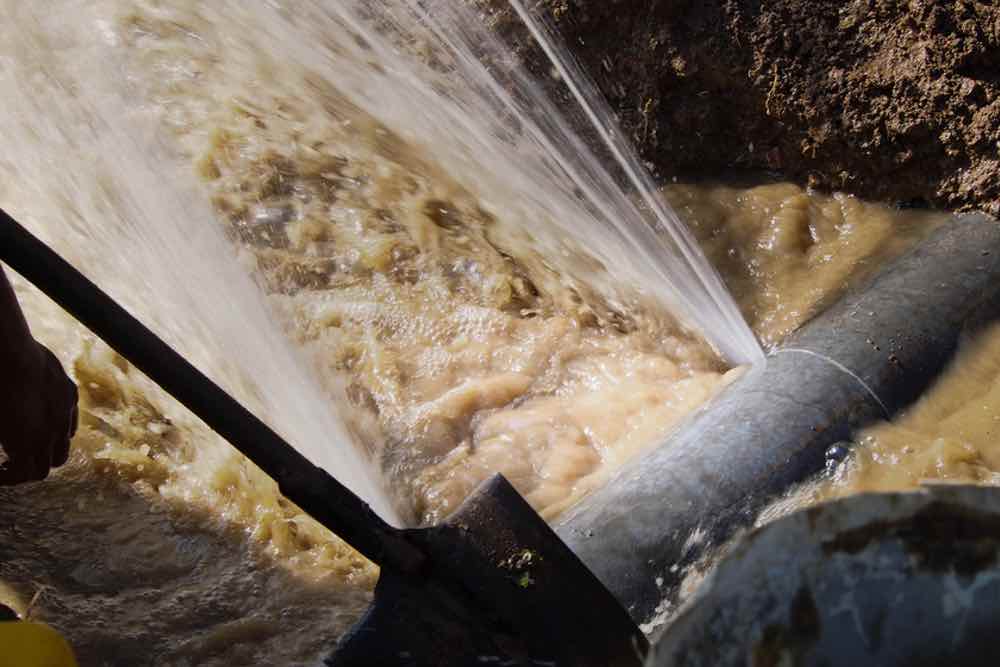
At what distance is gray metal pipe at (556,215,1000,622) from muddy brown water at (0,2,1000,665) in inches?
4.5

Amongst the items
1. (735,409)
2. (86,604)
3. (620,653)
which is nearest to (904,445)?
(735,409)

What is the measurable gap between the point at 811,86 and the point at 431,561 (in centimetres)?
263

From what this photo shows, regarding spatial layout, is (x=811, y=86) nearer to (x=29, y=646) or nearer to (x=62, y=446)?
(x=62, y=446)

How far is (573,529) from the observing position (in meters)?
2.70

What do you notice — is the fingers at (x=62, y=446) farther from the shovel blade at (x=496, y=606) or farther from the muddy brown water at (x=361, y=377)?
the shovel blade at (x=496, y=606)

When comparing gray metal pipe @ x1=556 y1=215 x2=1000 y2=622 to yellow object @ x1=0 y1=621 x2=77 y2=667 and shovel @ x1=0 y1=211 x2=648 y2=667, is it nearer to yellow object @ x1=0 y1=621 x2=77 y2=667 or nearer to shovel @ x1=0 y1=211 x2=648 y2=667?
shovel @ x1=0 y1=211 x2=648 y2=667

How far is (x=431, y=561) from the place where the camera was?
87.3 inches

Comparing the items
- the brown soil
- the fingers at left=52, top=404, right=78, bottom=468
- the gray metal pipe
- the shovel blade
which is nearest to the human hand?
the fingers at left=52, top=404, right=78, bottom=468

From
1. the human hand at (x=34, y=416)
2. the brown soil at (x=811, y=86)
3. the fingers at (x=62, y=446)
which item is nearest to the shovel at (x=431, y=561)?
the human hand at (x=34, y=416)

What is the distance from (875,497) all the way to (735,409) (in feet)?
5.55

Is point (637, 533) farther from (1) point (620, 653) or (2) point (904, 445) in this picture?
(2) point (904, 445)

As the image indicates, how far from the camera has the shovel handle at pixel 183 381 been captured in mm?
2074

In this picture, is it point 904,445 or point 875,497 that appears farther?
point 904,445

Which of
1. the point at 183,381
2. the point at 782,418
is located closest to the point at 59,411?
the point at 183,381
